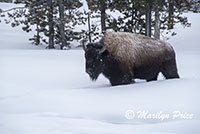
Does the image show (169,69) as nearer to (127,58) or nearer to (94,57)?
(127,58)

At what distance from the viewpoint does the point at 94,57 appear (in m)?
7.22

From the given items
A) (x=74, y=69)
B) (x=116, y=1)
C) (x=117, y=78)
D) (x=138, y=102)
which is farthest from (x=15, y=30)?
(x=138, y=102)

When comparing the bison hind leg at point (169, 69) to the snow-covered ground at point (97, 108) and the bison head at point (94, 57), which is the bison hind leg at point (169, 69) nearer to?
the snow-covered ground at point (97, 108)

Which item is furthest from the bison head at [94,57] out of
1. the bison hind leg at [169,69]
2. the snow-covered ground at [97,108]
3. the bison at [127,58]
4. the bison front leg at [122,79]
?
the bison hind leg at [169,69]

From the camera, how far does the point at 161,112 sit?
185 inches

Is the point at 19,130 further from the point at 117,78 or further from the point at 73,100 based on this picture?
the point at 117,78

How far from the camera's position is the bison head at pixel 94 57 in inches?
282

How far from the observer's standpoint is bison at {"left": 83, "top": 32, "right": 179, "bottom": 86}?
23.5 ft

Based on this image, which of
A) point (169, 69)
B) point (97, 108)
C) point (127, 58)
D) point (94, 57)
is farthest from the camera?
point (169, 69)

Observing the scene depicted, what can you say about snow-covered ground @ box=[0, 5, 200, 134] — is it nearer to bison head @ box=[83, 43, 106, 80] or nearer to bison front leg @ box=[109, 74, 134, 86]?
bison front leg @ box=[109, 74, 134, 86]

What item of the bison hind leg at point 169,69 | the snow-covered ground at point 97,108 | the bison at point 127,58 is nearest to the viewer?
the snow-covered ground at point 97,108

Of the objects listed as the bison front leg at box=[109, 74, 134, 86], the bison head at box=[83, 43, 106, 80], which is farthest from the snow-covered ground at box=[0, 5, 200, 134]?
the bison head at box=[83, 43, 106, 80]

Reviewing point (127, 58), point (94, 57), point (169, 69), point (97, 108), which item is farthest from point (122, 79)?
point (97, 108)

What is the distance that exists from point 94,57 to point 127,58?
72 cm
